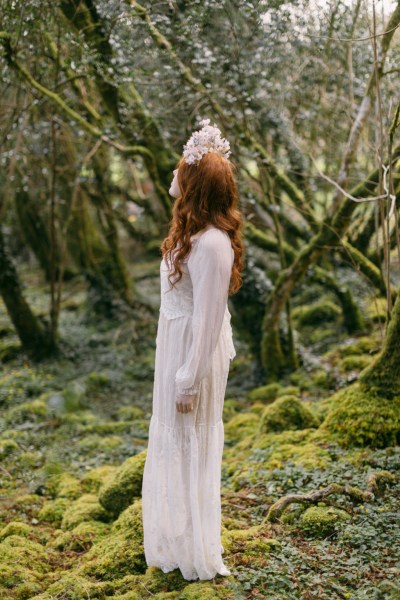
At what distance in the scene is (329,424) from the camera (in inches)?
203

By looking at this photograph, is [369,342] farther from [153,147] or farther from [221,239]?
[221,239]

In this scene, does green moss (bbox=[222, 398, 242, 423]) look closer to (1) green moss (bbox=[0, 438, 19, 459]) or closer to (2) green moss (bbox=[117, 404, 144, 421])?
(2) green moss (bbox=[117, 404, 144, 421])

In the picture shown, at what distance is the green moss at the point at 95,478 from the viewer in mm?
5438

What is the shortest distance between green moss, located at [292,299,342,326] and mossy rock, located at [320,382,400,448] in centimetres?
467

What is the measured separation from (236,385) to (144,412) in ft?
4.66

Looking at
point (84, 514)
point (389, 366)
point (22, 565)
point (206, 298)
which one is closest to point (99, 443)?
point (84, 514)

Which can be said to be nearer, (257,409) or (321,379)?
(257,409)

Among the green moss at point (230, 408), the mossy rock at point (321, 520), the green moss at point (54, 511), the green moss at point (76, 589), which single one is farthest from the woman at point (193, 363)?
the green moss at point (230, 408)

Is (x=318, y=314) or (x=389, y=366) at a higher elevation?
(x=318, y=314)

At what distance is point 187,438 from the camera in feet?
11.2

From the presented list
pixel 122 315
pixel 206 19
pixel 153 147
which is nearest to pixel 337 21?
pixel 206 19

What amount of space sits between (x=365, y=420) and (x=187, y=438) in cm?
202

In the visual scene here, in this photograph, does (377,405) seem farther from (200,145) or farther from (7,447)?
(7,447)

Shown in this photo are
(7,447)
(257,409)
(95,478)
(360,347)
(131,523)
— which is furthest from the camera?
(360,347)
